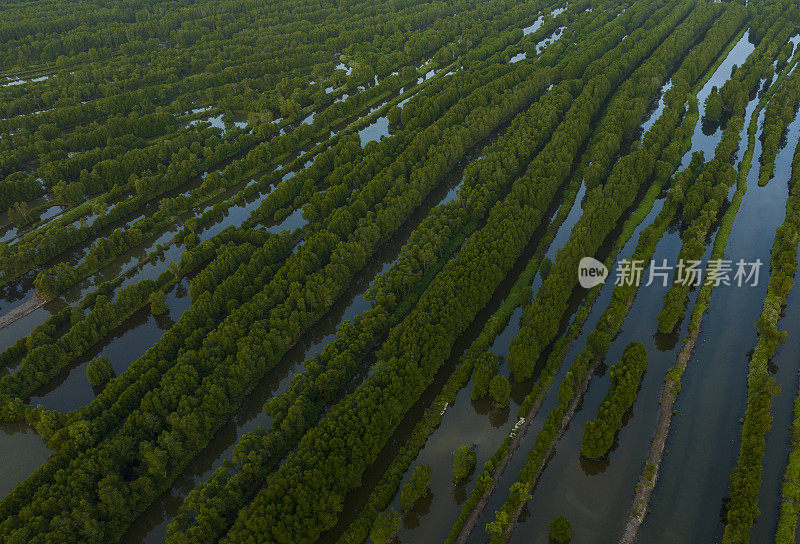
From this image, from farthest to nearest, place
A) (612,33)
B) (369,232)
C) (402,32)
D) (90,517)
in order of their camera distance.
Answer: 1. (402,32)
2. (612,33)
3. (369,232)
4. (90,517)

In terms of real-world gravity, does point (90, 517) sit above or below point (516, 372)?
below

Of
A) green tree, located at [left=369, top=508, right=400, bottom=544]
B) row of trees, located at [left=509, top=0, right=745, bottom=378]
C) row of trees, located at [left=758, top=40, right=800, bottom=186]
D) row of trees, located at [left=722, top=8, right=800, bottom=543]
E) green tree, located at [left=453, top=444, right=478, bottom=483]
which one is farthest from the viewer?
row of trees, located at [left=758, top=40, right=800, bottom=186]

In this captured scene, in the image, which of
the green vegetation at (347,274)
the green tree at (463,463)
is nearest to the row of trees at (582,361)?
the green vegetation at (347,274)

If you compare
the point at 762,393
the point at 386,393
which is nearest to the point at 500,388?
the point at 386,393

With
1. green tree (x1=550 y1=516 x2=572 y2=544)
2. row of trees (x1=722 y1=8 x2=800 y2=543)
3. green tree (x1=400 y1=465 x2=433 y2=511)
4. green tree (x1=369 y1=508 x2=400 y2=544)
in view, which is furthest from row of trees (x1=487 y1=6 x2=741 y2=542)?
row of trees (x1=722 y1=8 x2=800 y2=543)

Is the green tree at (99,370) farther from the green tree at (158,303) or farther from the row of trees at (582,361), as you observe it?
the row of trees at (582,361)

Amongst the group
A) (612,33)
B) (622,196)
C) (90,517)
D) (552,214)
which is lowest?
(90,517)

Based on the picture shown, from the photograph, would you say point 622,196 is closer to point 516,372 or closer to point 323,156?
point 516,372

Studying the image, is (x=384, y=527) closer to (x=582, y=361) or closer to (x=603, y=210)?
(x=582, y=361)

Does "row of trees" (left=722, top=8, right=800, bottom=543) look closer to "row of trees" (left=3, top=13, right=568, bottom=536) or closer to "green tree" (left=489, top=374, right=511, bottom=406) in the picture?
"green tree" (left=489, top=374, right=511, bottom=406)

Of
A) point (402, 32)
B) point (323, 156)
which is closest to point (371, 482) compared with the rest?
point (323, 156)

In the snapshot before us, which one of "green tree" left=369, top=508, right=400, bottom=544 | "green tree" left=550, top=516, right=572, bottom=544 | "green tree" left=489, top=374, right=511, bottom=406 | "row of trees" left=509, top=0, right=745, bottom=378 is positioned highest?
"row of trees" left=509, top=0, right=745, bottom=378
